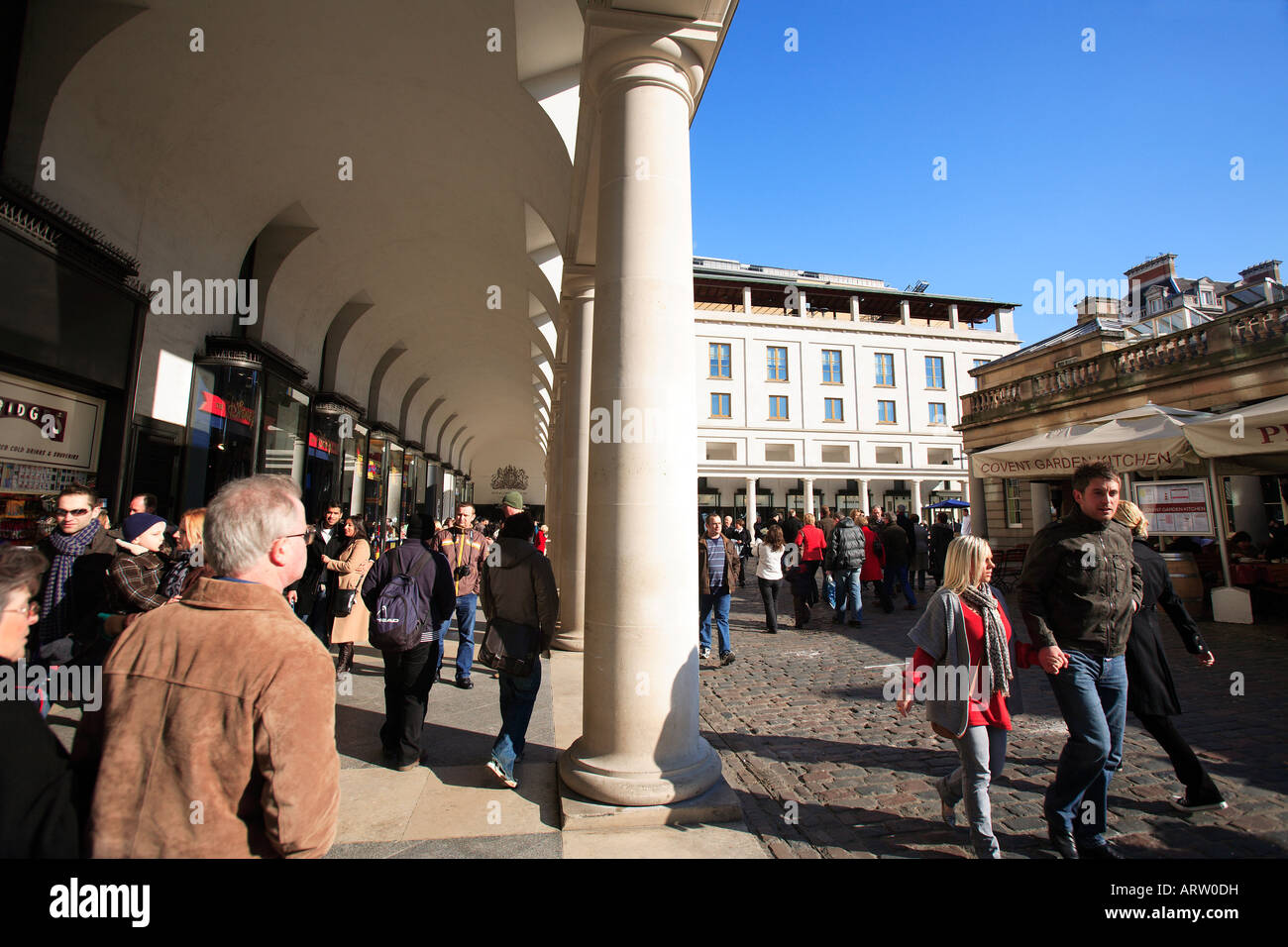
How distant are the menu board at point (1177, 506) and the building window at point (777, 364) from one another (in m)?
29.0

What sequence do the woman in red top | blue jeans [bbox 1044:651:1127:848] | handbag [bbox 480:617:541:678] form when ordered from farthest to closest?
the woman in red top → handbag [bbox 480:617:541:678] → blue jeans [bbox 1044:651:1127:848]

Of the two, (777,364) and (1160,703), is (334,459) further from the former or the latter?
(777,364)

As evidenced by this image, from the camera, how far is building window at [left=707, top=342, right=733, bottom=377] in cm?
3841

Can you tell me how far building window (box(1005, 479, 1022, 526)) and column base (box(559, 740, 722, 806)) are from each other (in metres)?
23.7

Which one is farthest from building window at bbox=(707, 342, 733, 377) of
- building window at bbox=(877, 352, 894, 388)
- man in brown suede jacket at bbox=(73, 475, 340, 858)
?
man in brown suede jacket at bbox=(73, 475, 340, 858)

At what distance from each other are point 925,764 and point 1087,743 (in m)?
1.58

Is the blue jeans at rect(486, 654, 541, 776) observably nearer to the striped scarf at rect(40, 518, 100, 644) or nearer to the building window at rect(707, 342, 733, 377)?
the striped scarf at rect(40, 518, 100, 644)

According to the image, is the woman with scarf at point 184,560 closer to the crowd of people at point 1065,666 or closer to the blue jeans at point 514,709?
the blue jeans at point 514,709

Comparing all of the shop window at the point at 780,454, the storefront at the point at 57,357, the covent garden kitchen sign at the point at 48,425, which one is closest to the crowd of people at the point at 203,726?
the storefront at the point at 57,357

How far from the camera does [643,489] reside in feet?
12.2

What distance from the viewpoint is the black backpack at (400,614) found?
171 inches

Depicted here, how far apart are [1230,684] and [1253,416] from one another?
463 centimetres

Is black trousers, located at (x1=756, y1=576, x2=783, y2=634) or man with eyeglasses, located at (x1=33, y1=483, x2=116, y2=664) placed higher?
man with eyeglasses, located at (x1=33, y1=483, x2=116, y2=664)
